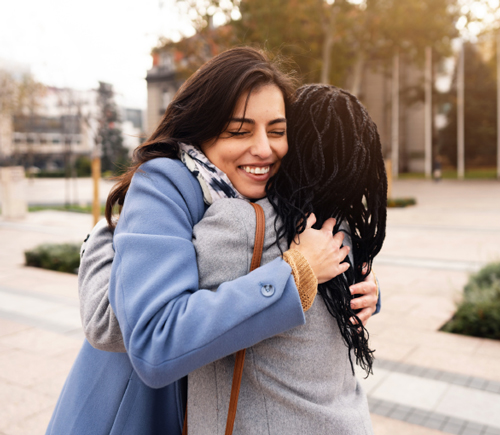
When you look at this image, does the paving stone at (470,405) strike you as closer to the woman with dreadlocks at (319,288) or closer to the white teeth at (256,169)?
the woman with dreadlocks at (319,288)

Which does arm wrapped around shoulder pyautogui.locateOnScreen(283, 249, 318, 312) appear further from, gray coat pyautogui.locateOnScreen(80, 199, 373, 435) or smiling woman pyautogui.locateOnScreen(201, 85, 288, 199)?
smiling woman pyautogui.locateOnScreen(201, 85, 288, 199)

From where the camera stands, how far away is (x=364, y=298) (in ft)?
4.46

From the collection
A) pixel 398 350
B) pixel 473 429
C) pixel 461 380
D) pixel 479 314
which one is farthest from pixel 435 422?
pixel 479 314

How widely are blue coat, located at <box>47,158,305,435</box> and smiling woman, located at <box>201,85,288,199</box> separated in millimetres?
122

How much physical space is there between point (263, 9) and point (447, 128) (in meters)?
30.6

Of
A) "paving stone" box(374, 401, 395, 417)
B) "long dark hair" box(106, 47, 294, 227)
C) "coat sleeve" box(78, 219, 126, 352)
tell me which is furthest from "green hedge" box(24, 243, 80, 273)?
"long dark hair" box(106, 47, 294, 227)

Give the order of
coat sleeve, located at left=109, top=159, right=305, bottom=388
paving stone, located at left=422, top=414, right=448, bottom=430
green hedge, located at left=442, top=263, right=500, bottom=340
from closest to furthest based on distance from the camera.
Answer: coat sleeve, located at left=109, top=159, right=305, bottom=388, paving stone, located at left=422, top=414, right=448, bottom=430, green hedge, located at left=442, top=263, right=500, bottom=340

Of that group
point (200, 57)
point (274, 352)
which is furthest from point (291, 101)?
point (200, 57)

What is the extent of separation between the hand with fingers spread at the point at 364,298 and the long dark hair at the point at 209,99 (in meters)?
0.53

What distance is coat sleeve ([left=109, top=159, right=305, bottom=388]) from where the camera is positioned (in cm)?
99

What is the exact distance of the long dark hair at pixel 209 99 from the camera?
126 cm

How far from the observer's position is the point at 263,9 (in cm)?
1493

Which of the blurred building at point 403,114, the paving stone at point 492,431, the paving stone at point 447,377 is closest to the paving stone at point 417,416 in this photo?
the paving stone at point 492,431

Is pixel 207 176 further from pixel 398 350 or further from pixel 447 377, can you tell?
pixel 398 350
